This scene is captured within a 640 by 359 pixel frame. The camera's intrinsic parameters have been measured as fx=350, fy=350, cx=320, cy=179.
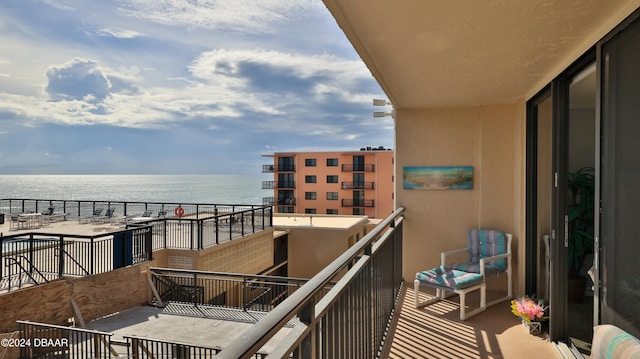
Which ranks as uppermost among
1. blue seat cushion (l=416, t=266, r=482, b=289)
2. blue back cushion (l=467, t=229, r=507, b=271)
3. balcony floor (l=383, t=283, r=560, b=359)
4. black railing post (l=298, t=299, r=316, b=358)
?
black railing post (l=298, t=299, r=316, b=358)

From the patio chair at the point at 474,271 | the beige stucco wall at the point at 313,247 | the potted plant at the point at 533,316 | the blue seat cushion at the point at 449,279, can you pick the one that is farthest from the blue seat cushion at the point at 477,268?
the beige stucco wall at the point at 313,247

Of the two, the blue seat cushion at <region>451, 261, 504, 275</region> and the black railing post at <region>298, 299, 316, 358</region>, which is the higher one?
the black railing post at <region>298, 299, 316, 358</region>

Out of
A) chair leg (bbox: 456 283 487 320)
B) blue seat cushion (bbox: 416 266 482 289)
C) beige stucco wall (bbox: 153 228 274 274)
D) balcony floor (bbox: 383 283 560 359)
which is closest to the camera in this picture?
balcony floor (bbox: 383 283 560 359)

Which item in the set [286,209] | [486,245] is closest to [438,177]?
[486,245]

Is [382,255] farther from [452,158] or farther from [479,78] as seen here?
[452,158]

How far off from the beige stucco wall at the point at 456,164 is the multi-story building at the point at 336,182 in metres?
28.1

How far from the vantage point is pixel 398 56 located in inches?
111

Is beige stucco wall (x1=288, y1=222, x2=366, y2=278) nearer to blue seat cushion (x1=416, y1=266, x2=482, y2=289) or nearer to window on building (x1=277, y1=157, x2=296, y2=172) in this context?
blue seat cushion (x1=416, y1=266, x2=482, y2=289)

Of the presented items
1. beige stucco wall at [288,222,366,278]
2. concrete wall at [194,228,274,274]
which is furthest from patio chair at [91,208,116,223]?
beige stucco wall at [288,222,366,278]

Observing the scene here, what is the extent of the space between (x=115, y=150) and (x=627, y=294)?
118m

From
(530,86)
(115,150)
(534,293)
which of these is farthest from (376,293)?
(115,150)

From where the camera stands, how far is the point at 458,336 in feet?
9.78

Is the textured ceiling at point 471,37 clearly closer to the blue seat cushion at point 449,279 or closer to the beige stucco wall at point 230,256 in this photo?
the blue seat cushion at point 449,279

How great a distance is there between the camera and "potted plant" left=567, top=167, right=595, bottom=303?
114 inches
